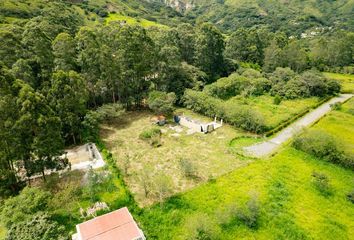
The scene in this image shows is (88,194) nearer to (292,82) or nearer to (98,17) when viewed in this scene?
Answer: (292,82)

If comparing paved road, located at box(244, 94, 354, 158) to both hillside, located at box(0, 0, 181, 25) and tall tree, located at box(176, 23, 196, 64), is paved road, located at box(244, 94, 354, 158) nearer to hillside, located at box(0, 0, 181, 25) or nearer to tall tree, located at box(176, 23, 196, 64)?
tall tree, located at box(176, 23, 196, 64)

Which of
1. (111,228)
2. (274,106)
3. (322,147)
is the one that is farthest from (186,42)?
(111,228)

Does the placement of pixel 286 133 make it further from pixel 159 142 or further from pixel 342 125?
pixel 159 142

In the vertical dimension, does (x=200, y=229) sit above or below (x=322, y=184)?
above

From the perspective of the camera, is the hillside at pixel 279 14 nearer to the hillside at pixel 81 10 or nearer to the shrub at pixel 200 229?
the hillside at pixel 81 10

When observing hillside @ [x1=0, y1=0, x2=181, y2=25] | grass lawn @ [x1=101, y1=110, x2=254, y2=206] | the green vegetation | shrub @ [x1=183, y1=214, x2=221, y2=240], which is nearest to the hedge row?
the green vegetation

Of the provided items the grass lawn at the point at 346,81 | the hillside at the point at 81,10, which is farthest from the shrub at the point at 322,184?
the hillside at the point at 81,10

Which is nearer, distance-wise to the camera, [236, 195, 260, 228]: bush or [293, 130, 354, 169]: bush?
[236, 195, 260, 228]: bush

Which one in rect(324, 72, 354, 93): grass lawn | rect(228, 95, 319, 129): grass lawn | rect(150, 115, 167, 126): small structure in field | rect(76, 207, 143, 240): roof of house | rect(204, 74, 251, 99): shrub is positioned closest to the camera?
rect(76, 207, 143, 240): roof of house
